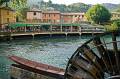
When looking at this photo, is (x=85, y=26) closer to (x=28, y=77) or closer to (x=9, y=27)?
(x=9, y=27)

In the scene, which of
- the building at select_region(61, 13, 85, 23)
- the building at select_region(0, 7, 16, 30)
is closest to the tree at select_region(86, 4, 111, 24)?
the building at select_region(61, 13, 85, 23)

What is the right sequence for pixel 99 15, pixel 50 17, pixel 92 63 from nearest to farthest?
pixel 92 63
pixel 99 15
pixel 50 17

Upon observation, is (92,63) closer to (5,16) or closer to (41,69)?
(41,69)

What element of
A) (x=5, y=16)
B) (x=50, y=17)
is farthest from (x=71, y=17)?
(x=5, y=16)

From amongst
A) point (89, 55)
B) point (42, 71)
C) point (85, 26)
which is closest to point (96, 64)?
point (89, 55)

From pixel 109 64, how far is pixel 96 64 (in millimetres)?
841

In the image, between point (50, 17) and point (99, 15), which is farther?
point (50, 17)

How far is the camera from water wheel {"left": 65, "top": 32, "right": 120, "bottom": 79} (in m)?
21.5

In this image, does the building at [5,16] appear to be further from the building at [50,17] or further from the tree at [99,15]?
the tree at [99,15]

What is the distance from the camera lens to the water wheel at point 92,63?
70.5ft

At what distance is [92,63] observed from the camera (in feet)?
72.1

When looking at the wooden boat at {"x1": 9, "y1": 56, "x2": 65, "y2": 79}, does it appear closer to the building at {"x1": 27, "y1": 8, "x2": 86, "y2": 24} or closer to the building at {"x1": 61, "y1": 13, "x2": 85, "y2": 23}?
the building at {"x1": 27, "y1": 8, "x2": 86, "y2": 24}

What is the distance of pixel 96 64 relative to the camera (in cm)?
2178

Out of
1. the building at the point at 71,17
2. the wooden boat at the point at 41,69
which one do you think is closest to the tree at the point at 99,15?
the building at the point at 71,17
